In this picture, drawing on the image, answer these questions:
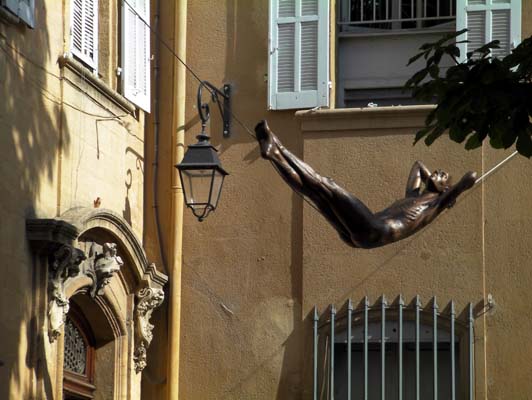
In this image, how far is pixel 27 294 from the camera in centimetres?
1244

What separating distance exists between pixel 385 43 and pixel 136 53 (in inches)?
88.8

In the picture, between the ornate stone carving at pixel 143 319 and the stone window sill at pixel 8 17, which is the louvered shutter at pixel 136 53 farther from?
the stone window sill at pixel 8 17

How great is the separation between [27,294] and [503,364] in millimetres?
4184

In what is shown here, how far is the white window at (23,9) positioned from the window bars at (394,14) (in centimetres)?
383

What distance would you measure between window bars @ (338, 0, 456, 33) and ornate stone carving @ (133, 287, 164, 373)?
3030mm

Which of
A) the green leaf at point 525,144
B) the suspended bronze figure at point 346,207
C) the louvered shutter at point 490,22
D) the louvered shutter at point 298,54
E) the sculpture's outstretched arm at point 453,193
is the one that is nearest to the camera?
the green leaf at point 525,144

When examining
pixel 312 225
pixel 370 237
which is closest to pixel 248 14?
pixel 312 225

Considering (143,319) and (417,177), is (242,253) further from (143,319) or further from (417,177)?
(417,177)

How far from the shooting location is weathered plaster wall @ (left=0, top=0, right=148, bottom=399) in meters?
12.2

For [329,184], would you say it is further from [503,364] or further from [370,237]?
[503,364]

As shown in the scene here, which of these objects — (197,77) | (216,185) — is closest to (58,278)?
(216,185)

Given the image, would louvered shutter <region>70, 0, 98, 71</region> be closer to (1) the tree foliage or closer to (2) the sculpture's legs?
(2) the sculpture's legs

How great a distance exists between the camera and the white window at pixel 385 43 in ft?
50.8

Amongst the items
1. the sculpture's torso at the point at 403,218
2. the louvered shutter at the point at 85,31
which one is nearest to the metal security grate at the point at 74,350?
the louvered shutter at the point at 85,31
